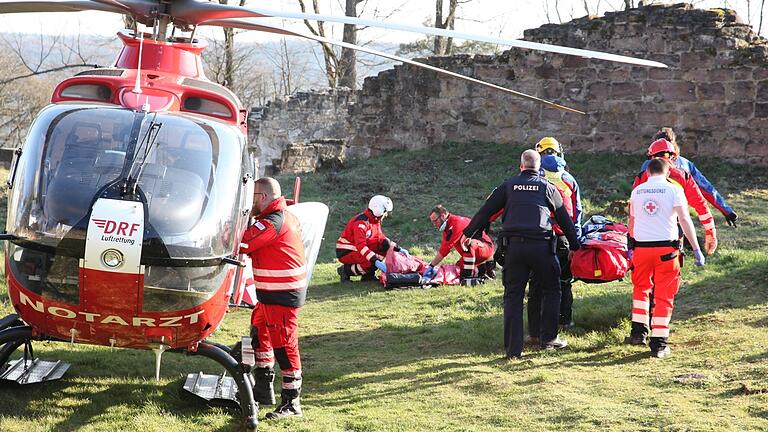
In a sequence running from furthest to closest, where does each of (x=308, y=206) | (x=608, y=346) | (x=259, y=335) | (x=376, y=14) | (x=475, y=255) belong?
(x=376, y=14) < (x=475, y=255) < (x=308, y=206) < (x=608, y=346) < (x=259, y=335)

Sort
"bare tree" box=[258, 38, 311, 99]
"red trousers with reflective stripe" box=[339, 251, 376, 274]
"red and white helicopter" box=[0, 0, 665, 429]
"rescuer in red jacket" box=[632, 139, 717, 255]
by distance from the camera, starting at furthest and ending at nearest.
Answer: "bare tree" box=[258, 38, 311, 99] < "red trousers with reflective stripe" box=[339, 251, 376, 274] < "rescuer in red jacket" box=[632, 139, 717, 255] < "red and white helicopter" box=[0, 0, 665, 429]

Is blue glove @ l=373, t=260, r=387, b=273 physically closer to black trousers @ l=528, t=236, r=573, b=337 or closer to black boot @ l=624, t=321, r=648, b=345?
black trousers @ l=528, t=236, r=573, b=337

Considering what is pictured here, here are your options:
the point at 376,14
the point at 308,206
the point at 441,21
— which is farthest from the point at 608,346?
the point at 376,14

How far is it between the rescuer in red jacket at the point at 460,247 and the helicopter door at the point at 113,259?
6712 millimetres

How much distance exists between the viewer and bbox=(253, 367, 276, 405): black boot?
23.5ft

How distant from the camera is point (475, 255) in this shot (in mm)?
12453

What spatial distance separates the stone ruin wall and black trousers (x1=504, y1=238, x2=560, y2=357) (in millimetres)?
11092

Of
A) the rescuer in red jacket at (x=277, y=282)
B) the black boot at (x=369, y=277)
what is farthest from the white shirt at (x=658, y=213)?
the black boot at (x=369, y=277)

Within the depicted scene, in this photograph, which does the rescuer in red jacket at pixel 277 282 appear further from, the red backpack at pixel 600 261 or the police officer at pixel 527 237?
the red backpack at pixel 600 261

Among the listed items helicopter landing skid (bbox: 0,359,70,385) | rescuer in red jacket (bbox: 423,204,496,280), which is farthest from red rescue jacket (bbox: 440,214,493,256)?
helicopter landing skid (bbox: 0,359,70,385)

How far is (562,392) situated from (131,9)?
4.46 meters

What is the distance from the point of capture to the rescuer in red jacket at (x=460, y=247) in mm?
12227

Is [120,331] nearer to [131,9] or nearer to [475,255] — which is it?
[131,9]

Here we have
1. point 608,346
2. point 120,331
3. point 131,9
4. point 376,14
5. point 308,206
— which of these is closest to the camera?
point 120,331
